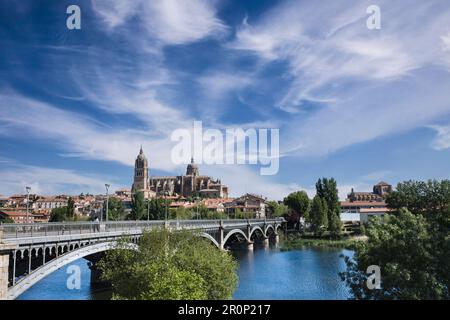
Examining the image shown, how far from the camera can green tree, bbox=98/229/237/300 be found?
16136 mm

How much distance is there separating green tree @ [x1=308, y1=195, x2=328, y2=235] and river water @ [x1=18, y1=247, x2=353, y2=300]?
75.4 ft

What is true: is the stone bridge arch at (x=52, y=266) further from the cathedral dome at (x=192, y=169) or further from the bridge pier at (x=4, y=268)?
the cathedral dome at (x=192, y=169)

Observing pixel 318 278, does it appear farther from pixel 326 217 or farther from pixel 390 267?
pixel 326 217

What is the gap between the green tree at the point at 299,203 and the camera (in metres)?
99.2

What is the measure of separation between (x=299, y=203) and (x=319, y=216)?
2019cm

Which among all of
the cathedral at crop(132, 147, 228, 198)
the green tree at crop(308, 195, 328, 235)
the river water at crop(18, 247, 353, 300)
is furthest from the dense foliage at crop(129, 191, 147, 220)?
the cathedral at crop(132, 147, 228, 198)

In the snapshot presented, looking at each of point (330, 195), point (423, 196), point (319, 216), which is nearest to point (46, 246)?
point (423, 196)

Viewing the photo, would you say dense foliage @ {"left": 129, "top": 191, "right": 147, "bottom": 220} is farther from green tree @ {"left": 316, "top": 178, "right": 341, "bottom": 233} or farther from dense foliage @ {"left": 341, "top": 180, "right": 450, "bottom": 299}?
dense foliage @ {"left": 341, "top": 180, "right": 450, "bottom": 299}

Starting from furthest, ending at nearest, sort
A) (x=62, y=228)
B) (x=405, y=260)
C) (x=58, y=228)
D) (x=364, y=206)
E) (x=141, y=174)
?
1. (x=141, y=174)
2. (x=364, y=206)
3. (x=62, y=228)
4. (x=58, y=228)
5. (x=405, y=260)

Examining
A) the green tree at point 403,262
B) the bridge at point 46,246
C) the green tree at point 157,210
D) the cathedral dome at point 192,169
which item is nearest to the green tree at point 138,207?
the green tree at point 157,210

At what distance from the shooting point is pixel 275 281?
1484 inches

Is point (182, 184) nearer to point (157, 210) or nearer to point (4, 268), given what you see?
point (157, 210)

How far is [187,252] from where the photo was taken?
81.5ft
